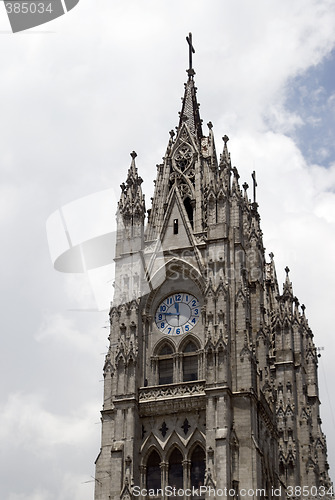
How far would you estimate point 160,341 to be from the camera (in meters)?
47.2

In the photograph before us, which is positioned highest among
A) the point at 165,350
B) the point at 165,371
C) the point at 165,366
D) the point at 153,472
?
the point at 165,350

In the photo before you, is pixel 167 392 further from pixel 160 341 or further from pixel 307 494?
pixel 307 494

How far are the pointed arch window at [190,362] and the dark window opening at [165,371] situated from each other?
2.33ft

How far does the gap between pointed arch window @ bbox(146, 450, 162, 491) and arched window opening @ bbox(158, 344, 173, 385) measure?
3917 millimetres

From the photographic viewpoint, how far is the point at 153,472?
43.7m

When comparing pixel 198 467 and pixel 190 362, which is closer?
pixel 198 467

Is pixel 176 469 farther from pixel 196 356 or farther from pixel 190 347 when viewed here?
pixel 190 347

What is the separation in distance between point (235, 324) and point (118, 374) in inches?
242

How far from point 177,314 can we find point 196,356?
2577 mm

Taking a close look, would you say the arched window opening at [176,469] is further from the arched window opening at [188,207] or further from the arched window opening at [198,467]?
the arched window opening at [188,207]

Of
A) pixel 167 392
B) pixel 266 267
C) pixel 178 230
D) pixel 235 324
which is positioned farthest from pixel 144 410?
pixel 266 267

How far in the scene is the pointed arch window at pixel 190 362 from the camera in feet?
151

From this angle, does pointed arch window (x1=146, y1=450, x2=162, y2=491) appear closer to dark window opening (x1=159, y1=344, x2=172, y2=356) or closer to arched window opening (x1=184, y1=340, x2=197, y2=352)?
dark window opening (x1=159, y1=344, x2=172, y2=356)

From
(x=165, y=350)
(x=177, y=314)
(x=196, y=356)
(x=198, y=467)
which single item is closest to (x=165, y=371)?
(x=165, y=350)
